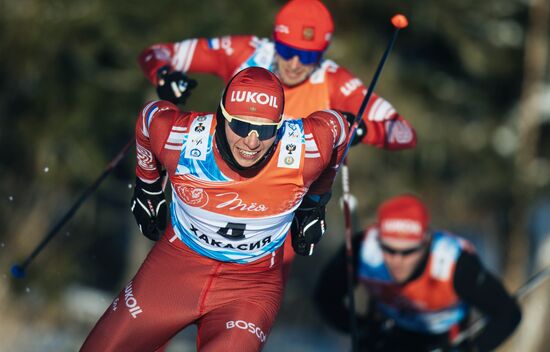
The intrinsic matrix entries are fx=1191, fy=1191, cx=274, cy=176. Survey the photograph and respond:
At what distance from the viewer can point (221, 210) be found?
229 inches

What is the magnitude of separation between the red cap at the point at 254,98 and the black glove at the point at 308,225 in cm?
81

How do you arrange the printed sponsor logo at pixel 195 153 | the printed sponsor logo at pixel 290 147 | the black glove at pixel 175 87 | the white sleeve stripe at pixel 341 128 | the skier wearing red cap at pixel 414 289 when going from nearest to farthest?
the printed sponsor logo at pixel 195 153
the printed sponsor logo at pixel 290 147
the white sleeve stripe at pixel 341 128
the black glove at pixel 175 87
the skier wearing red cap at pixel 414 289

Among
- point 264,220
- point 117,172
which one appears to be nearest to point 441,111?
point 117,172

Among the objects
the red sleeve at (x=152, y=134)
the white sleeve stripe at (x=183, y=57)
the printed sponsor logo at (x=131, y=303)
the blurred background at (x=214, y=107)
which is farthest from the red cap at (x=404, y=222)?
the blurred background at (x=214, y=107)

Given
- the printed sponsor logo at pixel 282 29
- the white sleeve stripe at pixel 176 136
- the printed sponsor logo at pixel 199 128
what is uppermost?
the printed sponsor logo at pixel 199 128

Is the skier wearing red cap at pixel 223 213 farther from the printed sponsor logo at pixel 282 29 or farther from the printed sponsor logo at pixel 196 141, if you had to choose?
the printed sponsor logo at pixel 282 29

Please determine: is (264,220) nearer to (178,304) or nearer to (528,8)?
(178,304)

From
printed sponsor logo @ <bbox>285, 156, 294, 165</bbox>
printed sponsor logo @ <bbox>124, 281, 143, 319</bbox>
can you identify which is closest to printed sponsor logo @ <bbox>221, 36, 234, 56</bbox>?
printed sponsor logo @ <bbox>285, 156, 294, 165</bbox>

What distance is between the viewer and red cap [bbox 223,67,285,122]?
18.5ft

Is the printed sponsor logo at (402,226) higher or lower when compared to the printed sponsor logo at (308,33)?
lower

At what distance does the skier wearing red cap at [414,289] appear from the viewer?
26.8 ft

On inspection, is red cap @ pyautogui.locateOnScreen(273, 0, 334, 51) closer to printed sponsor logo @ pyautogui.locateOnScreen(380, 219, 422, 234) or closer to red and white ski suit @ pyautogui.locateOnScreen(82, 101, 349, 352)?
red and white ski suit @ pyautogui.locateOnScreen(82, 101, 349, 352)

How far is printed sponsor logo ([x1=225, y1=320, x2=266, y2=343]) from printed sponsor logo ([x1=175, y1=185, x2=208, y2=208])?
591mm

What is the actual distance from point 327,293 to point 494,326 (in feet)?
4.02
